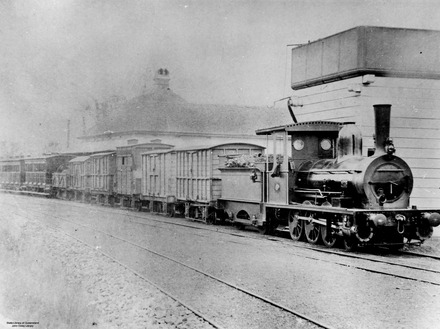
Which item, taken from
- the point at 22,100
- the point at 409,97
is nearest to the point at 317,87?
the point at 409,97

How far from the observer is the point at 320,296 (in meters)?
6.86

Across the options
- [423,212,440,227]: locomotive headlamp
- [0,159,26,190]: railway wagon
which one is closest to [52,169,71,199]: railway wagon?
[0,159,26,190]: railway wagon

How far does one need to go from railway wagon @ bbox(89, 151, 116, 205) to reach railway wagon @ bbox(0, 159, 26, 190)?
11672 mm

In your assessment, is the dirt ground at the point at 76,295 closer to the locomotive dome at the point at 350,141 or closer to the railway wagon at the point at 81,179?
the locomotive dome at the point at 350,141

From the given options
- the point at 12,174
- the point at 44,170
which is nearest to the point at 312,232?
the point at 44,170

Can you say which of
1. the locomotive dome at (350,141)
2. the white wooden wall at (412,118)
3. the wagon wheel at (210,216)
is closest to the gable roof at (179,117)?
the wagon wheel at (210,216)

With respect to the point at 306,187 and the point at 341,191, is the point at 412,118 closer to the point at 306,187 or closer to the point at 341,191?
the point at 306,187

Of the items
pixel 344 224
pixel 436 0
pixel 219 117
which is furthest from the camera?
pixel 219 117

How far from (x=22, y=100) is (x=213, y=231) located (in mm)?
6332

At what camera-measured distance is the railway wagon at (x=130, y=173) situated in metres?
22.5

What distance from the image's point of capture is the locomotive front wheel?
1150 centimetres

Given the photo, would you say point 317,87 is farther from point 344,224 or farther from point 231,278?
point 231,278

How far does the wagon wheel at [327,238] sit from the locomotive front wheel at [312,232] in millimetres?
238

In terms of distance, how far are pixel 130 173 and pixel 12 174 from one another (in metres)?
19.2
